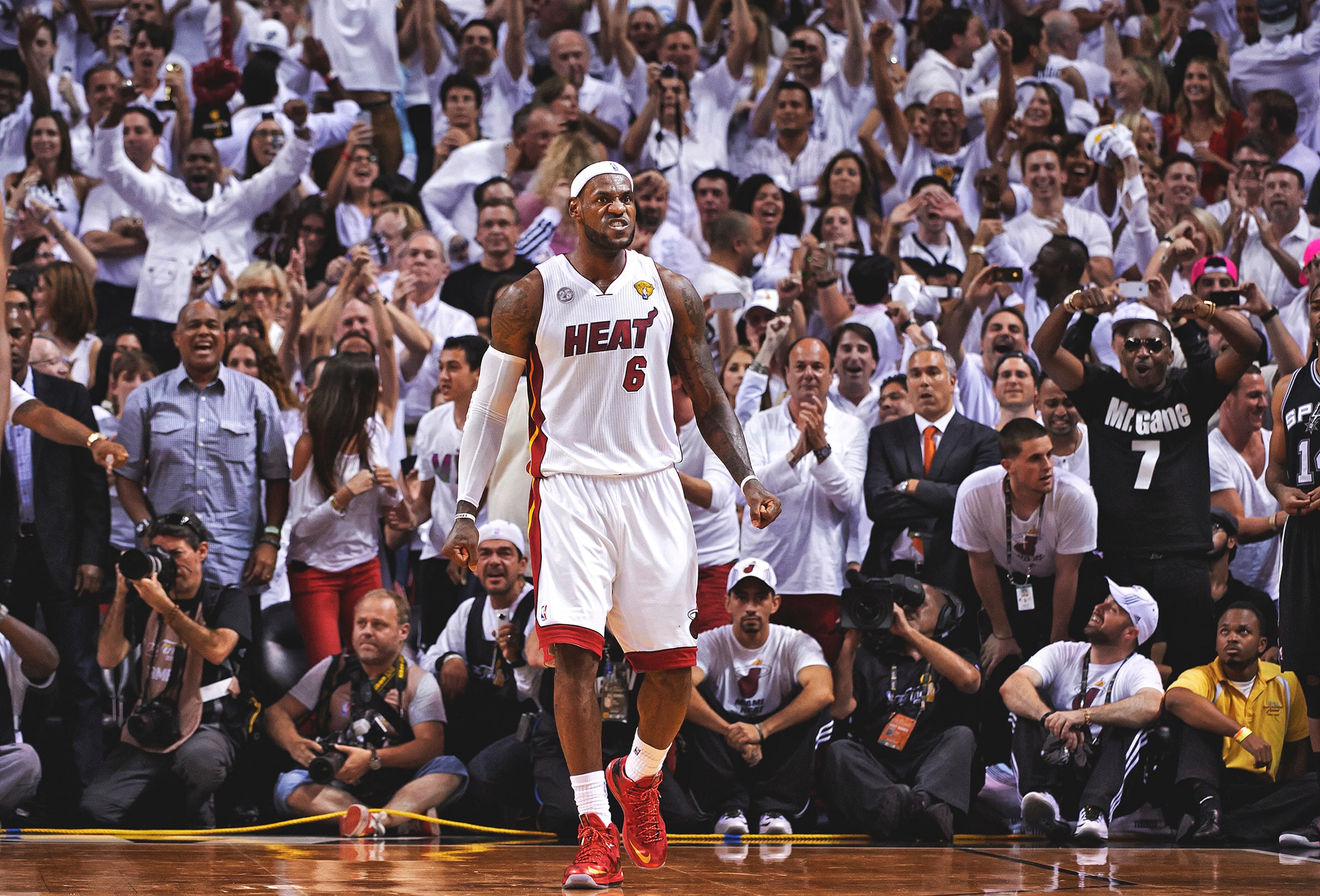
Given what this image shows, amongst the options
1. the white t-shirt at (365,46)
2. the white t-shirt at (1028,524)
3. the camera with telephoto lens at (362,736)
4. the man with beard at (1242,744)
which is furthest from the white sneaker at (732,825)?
the white t-shirt at (365,46)

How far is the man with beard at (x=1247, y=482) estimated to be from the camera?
8.70m

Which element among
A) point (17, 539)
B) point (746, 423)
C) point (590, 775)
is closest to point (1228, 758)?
point (746, 423)

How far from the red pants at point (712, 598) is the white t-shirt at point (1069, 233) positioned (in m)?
4.11

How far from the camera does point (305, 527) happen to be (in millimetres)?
8430

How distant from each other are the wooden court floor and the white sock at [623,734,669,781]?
374 mm

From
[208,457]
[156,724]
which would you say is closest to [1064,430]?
[208,457]

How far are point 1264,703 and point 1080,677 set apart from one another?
94cm

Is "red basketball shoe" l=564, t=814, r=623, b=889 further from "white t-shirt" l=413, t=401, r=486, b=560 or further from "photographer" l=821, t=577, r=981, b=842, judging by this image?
"white t-shirt" l=413, t=401, r=486, b=560

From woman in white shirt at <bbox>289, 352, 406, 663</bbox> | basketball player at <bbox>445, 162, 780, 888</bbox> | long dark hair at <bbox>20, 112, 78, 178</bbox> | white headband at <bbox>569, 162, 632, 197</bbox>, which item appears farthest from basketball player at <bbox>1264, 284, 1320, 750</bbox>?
long dark hair at <bbox>20, 112, 78, 178</bbox>

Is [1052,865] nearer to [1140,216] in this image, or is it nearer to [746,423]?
[746,423]

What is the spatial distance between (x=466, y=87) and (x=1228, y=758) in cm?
827

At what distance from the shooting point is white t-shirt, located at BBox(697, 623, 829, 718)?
7984 mm

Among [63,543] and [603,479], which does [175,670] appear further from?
[603,479]

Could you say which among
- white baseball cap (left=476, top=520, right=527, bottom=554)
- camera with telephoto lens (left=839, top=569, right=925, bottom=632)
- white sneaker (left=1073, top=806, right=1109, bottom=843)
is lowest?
white sneaker (left=1073, top=806, right=1109, bottom=843)
